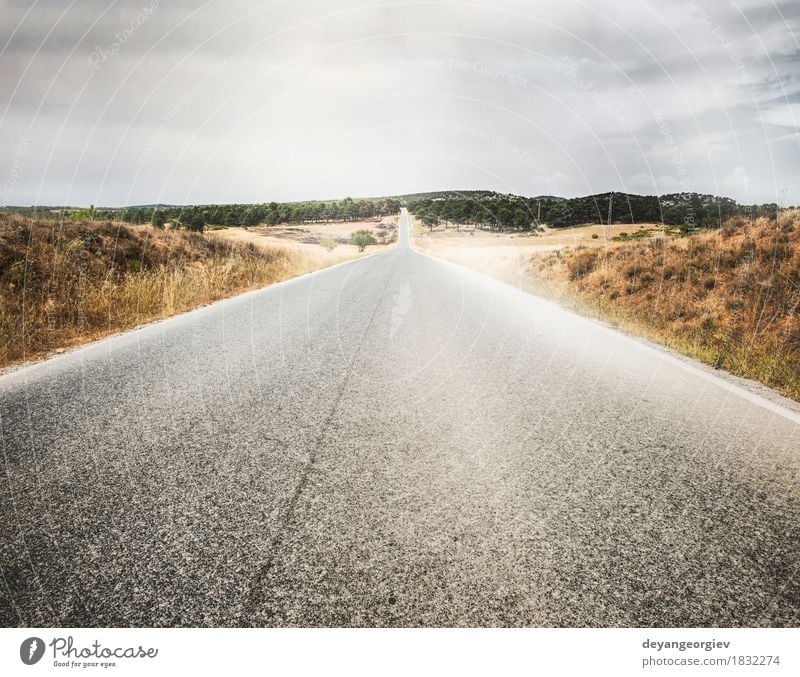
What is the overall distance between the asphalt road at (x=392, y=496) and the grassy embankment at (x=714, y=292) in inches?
72.1

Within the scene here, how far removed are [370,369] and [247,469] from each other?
96.2 inches

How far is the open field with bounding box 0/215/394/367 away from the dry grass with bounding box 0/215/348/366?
2 cm

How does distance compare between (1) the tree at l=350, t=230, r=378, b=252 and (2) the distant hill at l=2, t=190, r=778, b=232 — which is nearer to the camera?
(2) the distant hill at l=2, t=190, r=778, b=232

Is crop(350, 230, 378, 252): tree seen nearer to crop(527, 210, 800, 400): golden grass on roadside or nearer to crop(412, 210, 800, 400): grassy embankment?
crop(412, 210, 800, 400): grassy embankment

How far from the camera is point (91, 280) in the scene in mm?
10438

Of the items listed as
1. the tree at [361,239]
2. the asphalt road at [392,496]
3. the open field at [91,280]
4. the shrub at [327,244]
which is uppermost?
the tree at [361,239]

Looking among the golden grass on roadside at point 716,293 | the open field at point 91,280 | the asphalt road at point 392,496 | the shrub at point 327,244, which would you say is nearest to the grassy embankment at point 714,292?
the golden grass on roadside at point 716,293

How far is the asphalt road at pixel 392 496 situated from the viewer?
1830 mm

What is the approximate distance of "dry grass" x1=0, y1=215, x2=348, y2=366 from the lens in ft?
23.5

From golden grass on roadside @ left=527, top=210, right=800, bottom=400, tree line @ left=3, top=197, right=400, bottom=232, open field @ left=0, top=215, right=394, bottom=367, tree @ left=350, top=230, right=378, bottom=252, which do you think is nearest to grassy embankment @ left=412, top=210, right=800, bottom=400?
golden grass on roadside @ left=527, top=210, right=800, bottom=400

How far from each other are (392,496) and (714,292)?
34.5 ft

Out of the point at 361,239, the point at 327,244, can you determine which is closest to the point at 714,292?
the point at 327,244

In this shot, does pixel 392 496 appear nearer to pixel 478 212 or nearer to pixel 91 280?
pixel 91 280

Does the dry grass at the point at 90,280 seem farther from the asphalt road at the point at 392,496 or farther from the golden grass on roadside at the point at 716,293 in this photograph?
the golden grass on roadside at the point at 716,293
